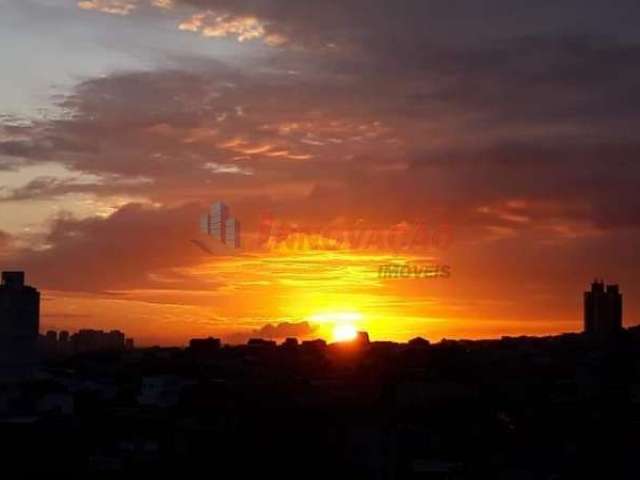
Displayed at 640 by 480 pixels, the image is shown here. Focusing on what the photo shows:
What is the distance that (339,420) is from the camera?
1505 inches

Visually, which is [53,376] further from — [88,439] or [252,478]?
[252,478]

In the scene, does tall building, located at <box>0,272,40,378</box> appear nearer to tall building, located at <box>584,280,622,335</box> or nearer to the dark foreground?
the dark foreground

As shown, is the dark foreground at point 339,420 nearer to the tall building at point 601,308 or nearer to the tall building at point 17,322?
the tall building at point 17,322

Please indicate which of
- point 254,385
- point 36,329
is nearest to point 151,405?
point 254,385

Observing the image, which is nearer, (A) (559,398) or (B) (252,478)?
(B) (252,478)

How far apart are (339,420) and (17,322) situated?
120 ft

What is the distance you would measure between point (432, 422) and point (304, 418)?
5408 millimetres

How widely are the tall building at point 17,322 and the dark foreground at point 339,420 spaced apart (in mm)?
8366

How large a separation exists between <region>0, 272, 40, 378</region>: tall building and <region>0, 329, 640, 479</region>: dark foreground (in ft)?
27.4

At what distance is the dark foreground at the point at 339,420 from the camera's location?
3356cm

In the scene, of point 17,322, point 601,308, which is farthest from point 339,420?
point 601,308

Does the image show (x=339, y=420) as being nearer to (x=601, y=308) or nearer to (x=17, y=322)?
(x=17, y=322)

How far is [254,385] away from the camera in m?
47.4

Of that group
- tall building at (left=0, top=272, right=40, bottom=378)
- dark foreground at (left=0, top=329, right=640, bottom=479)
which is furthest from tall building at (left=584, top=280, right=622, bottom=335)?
tall building at (left=0, top=272, right=40, bottom=378)
